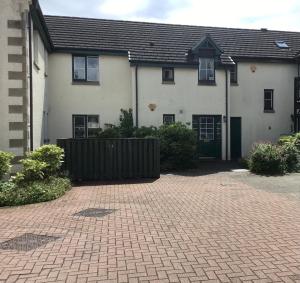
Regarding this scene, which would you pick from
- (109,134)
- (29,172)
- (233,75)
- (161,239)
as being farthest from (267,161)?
(161,239)

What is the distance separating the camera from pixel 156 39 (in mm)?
23328

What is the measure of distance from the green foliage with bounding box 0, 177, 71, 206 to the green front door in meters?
11.8

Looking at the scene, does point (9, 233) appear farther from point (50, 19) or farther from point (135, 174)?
point (50, 19)

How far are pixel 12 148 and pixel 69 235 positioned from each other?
6178 mm

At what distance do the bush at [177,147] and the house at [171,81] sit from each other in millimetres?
3199

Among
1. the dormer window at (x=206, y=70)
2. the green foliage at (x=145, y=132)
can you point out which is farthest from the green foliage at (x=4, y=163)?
the dormer window at (x=206, y=70)

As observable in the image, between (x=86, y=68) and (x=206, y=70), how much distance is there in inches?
249

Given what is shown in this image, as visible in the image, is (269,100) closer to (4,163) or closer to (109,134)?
(109,134)

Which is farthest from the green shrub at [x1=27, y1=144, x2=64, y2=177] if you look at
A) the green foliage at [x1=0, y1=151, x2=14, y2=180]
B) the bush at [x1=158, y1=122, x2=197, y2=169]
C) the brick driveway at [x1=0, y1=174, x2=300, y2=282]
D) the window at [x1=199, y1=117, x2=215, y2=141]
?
the window at [x1=199, y1=117, x2=215, y2=141]

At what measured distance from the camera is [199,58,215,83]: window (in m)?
22.5

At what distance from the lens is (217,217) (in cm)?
880

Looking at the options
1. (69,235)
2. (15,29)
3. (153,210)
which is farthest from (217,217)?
(15,29)

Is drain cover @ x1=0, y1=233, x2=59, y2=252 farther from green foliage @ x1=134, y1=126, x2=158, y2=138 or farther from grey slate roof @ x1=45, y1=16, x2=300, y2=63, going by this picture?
grey slate roof @ x1=45, y1=16, x2=300, y2=63

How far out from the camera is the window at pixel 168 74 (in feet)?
72.1
